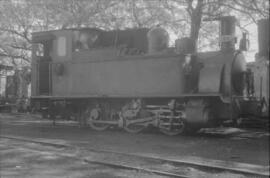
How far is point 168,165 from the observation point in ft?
22.2

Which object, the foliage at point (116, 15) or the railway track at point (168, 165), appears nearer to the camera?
the railway track at point (168, 165)

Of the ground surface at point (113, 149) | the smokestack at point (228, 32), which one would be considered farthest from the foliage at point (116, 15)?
the ground surface at point (113, 149)

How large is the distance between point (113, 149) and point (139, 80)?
3362 mm

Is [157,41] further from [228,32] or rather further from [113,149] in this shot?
[113,149]

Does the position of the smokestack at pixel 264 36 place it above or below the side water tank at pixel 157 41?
below

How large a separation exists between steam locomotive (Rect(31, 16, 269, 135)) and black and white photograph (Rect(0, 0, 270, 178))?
30 millimetres

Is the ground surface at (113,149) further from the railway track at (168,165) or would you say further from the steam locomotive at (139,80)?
the steam locomotive at (139,80)

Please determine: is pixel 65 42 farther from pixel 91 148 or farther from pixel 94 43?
pixel 91 148

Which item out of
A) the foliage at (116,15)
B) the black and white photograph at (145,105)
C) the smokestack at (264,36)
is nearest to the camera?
the smokestack at (264,36)

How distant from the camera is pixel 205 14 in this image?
16484 millimetres

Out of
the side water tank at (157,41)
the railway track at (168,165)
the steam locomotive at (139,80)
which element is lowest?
the railway track at (168,165)

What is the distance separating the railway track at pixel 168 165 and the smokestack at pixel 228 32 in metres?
4.42

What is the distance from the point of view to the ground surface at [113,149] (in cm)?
622

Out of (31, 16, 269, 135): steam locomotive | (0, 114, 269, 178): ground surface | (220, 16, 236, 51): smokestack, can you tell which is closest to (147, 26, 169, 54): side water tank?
(31, 16, 269, 135): steam locomotive
